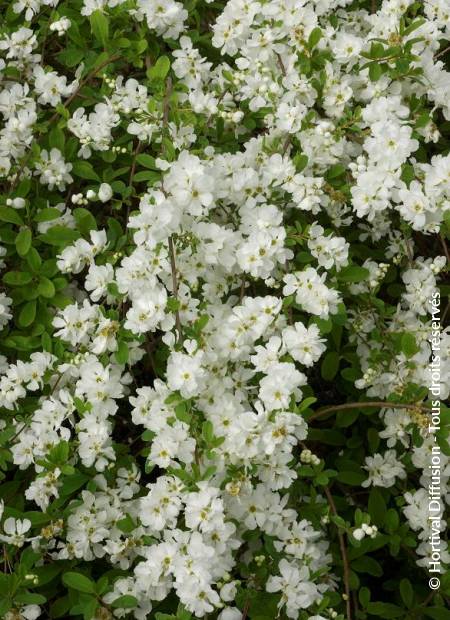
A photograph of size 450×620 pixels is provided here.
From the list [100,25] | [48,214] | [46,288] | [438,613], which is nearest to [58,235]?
[48,214]

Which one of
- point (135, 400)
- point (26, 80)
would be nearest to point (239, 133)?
point (26, 80)

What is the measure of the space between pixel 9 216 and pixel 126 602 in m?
1.26

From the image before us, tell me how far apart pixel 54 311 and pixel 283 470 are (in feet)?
3.15

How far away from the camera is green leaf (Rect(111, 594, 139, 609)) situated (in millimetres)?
2154

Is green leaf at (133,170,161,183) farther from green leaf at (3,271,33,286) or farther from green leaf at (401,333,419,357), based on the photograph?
green leaf at (401,333,419,357)

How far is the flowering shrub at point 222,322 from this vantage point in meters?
2.18

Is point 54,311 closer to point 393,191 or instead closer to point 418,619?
point 393,191

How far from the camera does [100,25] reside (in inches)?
107

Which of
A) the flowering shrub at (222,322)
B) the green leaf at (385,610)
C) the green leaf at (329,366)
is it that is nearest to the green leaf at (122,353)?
the flowering shrub at (222,322)

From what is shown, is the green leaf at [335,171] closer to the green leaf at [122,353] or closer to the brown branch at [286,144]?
the brown branch at [286,144]

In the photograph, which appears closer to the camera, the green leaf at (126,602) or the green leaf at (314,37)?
the green leaf at (126,602)

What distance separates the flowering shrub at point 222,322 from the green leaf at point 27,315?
1cm

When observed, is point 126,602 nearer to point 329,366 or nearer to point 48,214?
point 329,366

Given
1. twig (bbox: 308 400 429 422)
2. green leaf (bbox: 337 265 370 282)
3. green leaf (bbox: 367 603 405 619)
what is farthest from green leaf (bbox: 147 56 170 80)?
green leaf (bbox: 367 603 405 619)
